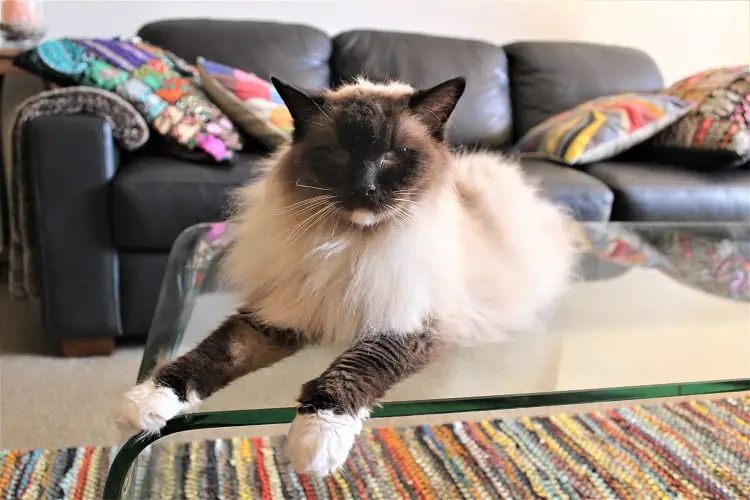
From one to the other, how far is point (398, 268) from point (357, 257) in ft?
0.20

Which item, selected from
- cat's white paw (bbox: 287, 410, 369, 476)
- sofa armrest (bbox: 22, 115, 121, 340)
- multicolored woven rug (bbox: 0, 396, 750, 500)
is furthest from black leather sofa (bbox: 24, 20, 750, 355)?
cat's white paw (bbox: 287, 410, 369, 476)

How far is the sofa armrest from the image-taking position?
64.8 inches

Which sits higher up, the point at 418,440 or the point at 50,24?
the point at 50,24

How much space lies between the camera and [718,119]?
2.11 meters

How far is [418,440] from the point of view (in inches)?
56.5

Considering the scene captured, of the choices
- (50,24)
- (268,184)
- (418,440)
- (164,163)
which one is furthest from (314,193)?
(50,24)

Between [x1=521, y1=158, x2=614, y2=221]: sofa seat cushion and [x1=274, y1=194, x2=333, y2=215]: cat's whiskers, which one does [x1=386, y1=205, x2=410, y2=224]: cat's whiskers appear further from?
[x1=521, y1=158, x2=614, y2=221]: sofa seat cushion

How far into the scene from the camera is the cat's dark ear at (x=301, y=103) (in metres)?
0.89

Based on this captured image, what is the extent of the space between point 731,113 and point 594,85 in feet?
2.17

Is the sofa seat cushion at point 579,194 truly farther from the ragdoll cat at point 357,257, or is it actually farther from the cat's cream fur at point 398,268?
the ragdoll cat at point 357,257

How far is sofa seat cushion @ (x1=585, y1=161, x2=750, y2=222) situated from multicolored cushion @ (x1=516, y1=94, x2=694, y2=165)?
10 centimetres

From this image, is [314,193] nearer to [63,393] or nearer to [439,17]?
[63,393]

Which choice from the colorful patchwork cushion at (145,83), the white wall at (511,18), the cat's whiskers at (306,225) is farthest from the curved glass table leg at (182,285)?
the white wall at (511,18)

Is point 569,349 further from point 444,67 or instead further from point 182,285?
point 444,67
